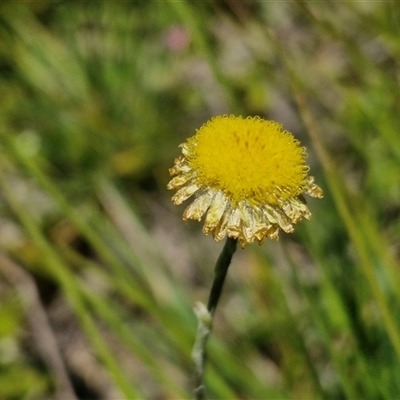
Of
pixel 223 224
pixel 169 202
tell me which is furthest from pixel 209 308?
pixel 169 202

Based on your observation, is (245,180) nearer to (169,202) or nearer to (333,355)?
(333,355)

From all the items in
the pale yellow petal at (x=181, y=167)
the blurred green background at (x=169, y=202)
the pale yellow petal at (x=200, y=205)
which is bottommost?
the pale yellow petal at (x=200, y=205)

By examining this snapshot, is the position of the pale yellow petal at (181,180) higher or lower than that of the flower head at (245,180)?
higher

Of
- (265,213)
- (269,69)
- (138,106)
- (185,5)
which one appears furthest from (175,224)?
(265,213)

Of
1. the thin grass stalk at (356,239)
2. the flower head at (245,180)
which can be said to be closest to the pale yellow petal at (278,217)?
the flower head at (245,180)

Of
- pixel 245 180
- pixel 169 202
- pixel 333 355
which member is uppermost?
pixel 169 202

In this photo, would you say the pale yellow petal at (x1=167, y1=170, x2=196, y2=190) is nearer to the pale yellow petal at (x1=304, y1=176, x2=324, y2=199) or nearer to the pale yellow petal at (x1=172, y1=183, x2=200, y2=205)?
the pale yellow petal at (x1=172, y1=183, x2=200, y2=205)

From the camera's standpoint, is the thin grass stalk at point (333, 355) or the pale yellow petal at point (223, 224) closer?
the pale yellow petal at point (223, 224)

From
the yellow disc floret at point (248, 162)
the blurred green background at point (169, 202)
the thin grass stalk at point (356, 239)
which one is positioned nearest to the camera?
the yellow disc floret at point (248, 162)

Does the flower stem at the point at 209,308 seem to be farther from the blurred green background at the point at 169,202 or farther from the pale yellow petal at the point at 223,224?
the blurred green background at the point at 169,202
